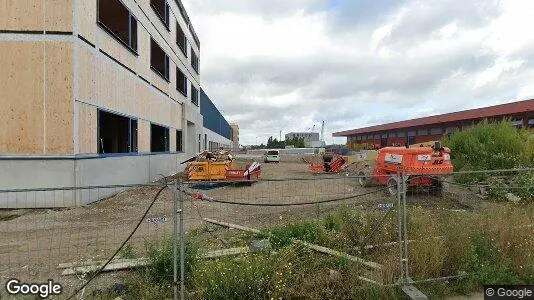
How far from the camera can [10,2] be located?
1106 cm

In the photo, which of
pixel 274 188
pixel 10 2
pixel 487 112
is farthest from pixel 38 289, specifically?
pixel 487 112

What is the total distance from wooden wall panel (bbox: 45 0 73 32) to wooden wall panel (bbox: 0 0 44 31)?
17 cm

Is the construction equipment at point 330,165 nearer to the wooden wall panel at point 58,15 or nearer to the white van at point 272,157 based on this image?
the wooden wall panel at point 58,15

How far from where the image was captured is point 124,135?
62.6 ft

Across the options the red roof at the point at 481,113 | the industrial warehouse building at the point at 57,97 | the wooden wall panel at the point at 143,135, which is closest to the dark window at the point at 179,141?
the wooden wall panel at the point at 143,135

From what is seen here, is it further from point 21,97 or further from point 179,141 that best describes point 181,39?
point 21,97

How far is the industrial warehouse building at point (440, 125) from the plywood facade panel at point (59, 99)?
2300cm

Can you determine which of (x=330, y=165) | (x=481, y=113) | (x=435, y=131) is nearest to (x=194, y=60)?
(x=330, y=165)

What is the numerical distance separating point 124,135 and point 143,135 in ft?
5.68

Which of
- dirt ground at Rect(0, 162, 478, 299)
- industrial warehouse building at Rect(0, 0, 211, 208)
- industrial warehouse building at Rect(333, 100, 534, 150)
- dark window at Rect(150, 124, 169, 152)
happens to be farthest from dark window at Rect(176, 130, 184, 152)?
industrial warehouse building at Rect(333, 100, 534, 150)

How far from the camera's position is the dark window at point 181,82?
2807 centimetres

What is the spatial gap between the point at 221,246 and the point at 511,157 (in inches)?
529

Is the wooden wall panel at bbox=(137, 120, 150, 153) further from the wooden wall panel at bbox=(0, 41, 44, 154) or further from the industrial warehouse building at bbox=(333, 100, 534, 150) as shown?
the industrial warehouse building at bbox=(333, 100, 534, 150)

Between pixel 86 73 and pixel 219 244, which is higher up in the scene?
pixel 86 73
